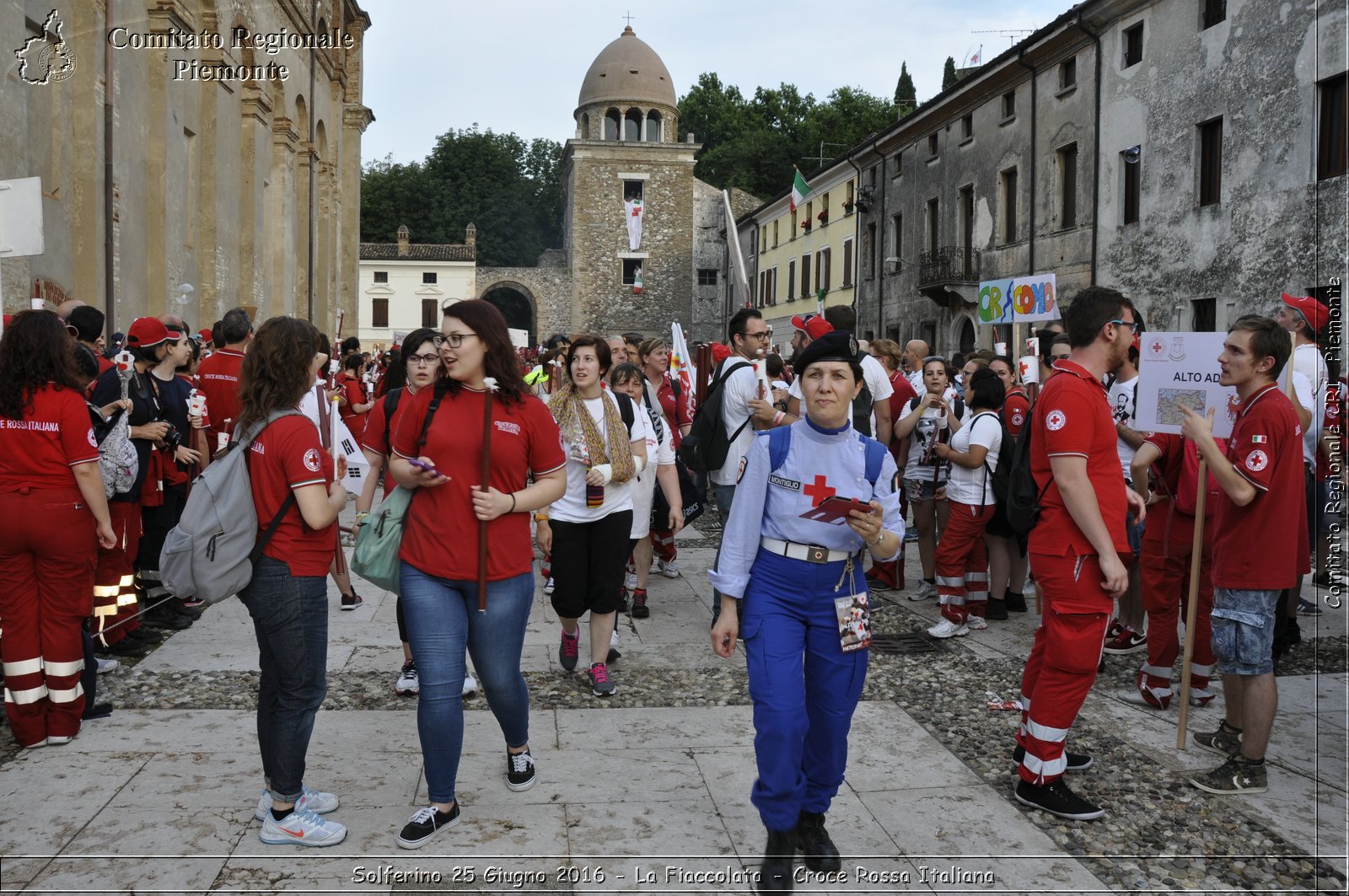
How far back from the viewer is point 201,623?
7.37 m

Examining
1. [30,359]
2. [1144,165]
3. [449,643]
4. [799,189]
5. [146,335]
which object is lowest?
[449,643]

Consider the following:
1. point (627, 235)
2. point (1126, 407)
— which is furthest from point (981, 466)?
point (627, 235)

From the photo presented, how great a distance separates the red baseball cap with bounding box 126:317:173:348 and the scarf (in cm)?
277

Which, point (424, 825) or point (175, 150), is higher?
point (175, 150)

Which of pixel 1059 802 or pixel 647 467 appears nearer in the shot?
pixel 1059 802

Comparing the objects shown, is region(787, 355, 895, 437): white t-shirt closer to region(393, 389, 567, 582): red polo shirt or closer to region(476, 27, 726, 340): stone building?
region(393, 389, 567, 582): red polo shirt

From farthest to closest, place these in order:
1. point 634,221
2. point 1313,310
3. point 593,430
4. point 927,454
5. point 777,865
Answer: point 634,221
point 927,454
point 1313,310
point 593,430
point 777,865

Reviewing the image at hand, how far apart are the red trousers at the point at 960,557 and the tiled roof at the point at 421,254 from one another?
194 feet

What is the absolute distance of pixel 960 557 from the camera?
749 cm

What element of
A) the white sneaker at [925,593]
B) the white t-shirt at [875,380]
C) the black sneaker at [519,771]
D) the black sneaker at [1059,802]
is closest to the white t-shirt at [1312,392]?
the white t-shirt at [875,380]

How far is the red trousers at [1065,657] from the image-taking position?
168 inches

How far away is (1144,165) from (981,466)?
56.6 ft

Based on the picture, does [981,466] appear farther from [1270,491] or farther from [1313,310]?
[1270,491]

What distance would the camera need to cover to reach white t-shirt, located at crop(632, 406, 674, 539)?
255 inches
